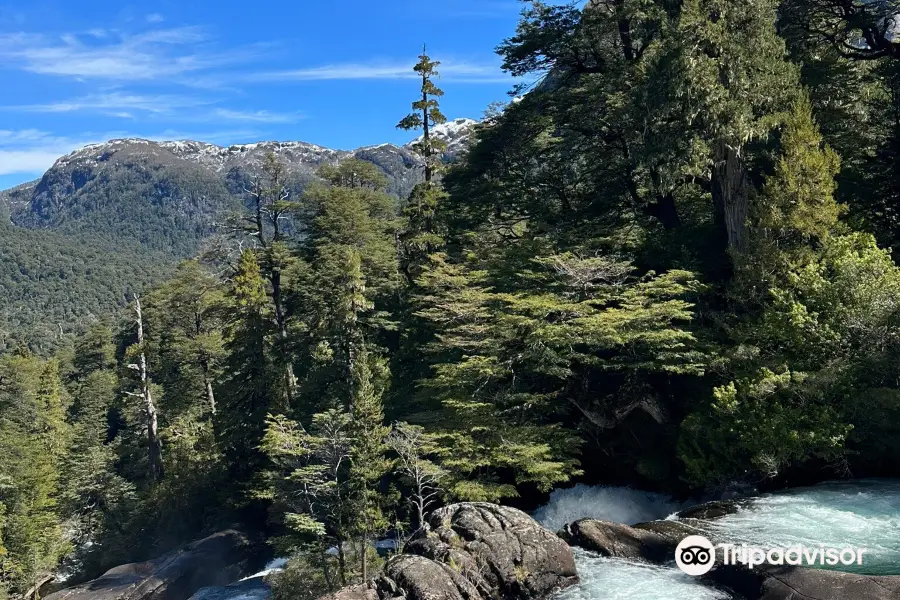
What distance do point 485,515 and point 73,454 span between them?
Answer: 38997 mm

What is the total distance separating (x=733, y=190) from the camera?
69.1 feet

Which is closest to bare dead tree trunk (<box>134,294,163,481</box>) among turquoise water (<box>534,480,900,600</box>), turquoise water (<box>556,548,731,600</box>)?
turquoise water (<box>534,480,900,600</box>)

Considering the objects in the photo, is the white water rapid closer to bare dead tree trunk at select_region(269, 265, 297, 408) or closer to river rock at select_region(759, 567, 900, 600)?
river rock at select_region(759, 567, 900, 600)

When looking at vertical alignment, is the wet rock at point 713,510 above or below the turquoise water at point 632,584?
above

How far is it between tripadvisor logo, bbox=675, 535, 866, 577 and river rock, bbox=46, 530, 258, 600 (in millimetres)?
21903

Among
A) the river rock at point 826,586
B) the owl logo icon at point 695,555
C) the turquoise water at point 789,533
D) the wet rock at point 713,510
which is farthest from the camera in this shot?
the wet rock at point 713,510

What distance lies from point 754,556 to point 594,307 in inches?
395

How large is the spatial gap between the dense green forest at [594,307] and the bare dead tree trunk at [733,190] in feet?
0.33

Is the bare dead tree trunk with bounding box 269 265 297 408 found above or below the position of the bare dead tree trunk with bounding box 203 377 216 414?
above

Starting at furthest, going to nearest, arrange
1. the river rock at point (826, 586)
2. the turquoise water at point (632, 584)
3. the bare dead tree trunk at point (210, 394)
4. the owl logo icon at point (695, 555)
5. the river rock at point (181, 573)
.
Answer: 1. the bare dead tree trunk at point (210, 394)
2. the river rock at point (181, 573)
3. the owl logo icon at point (695, 555)
4. the turquoise water at point (632, 584)
5. the river rock at point (826, 586)

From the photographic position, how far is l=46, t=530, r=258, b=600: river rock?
26.8 meters

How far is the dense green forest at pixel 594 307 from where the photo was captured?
17.3 metres

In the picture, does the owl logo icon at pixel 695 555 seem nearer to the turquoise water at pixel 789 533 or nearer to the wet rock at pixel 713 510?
the turquoise water at pixel 789 533

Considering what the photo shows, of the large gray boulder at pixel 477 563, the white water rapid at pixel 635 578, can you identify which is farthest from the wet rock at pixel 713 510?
the large gray boulder at pixel 477 563
